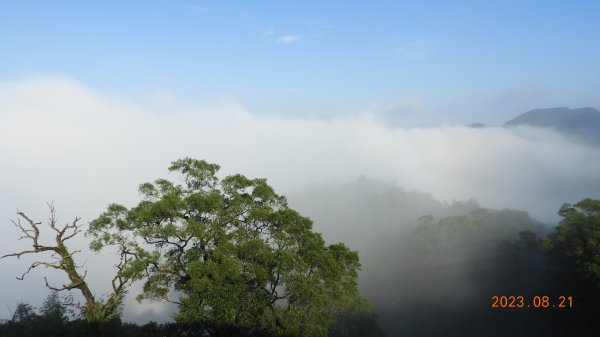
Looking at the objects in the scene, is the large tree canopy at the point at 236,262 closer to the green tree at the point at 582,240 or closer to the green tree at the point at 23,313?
the green tree at the point at 23,313

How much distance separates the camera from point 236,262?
21.2 meters

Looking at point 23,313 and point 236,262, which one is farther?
point 23,313

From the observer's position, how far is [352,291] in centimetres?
2331

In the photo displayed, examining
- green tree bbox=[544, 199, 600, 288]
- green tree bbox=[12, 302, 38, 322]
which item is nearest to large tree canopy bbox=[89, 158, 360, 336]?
green tree bbox=[12, 302, 38, 322]

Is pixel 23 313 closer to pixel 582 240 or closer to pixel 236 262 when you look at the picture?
pixel 236 262

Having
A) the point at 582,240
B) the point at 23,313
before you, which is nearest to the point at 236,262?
the point at 23,313

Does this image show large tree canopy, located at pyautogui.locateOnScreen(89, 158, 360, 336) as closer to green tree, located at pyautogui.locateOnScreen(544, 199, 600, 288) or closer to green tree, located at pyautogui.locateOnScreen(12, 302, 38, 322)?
green tree, located at pyautogui.locateOnScreen(12, 302, 38, 322)

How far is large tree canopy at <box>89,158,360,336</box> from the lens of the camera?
20828 mm

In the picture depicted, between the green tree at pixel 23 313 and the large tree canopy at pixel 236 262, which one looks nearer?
the large tree canopy at pixel 236 262

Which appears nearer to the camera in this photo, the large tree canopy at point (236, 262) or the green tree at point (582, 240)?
the large tree canopy at point (236, 262)

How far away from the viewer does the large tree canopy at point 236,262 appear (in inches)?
820

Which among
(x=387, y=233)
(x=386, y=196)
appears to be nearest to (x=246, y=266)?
(x=387, y=233)

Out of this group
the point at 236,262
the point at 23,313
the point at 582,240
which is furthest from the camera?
the point at 582,240

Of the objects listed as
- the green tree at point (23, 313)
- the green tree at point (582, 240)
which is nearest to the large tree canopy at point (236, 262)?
the green tree at point (23, 313)
